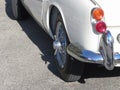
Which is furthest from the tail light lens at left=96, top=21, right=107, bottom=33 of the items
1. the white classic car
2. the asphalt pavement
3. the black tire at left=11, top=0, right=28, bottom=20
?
the black tire at left=11, top=0, right=28, bottom=20

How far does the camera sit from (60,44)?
5.23m

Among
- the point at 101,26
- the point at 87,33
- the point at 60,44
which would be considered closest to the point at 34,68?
the point at 60,44

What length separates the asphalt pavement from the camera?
17.0 feet

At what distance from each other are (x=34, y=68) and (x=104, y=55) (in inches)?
62.3

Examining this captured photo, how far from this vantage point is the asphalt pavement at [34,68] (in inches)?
204

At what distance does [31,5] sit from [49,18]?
793 mm

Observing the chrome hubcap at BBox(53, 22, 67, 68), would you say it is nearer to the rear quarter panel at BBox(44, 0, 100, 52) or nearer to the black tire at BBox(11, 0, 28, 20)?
the rear quarter panel at BBox(44, 0, 100, 52)

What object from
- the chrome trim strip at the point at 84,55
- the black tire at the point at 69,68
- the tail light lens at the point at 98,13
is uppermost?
the tail light lens at the point at 98,13

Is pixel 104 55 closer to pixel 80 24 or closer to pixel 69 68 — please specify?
pixel 80 24

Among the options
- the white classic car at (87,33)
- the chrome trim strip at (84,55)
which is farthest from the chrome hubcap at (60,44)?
the chrome trim strip at (84,55)

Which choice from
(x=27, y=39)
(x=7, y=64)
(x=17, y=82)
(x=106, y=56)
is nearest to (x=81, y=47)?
(x=106, y=56)

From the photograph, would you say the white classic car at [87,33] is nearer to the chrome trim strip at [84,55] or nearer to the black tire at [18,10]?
the chrome trim strip at [84,55]

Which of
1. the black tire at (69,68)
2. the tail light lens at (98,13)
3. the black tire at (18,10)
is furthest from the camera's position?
the black tire at (18,10)

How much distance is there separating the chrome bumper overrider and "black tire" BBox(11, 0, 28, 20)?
3178mm
